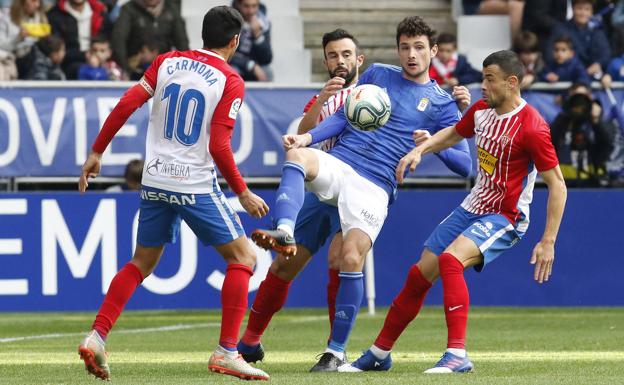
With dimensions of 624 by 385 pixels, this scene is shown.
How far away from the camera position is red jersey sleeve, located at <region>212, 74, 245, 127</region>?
8.37 m

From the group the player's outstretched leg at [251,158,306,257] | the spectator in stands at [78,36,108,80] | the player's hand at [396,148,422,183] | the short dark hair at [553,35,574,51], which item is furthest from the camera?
the short dark hair at [553,35,574,51]

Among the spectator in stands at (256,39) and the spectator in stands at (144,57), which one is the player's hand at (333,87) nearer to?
the spectator in stands at (144,57)

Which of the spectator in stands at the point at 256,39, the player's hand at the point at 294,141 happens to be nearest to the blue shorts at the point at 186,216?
the player's hand at the point at 294,141

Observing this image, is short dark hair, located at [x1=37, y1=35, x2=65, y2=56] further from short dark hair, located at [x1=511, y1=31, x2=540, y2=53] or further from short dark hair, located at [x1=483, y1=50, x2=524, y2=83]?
short dark hair, located at [x1=483, y1=50, x2=524, y2=83]

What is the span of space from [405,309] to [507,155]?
1122 millimetres

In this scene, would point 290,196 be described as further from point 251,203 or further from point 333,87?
point 333,87

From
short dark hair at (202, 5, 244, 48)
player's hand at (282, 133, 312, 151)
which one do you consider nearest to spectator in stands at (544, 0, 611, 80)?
player's hand at (282, 133, 312, 151)

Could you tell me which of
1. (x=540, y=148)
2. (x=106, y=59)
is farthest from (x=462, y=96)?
(x=106, y=59)

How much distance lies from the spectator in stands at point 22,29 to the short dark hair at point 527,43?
575 cm

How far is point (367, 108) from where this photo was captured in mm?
9188

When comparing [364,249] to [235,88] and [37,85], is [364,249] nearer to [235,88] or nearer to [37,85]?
[235,88]

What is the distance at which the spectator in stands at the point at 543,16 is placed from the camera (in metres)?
19.6

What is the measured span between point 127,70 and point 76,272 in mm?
3649

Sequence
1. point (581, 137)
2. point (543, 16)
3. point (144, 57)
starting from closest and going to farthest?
point (581, 137)
point (144, 57)
point (543, 16)
